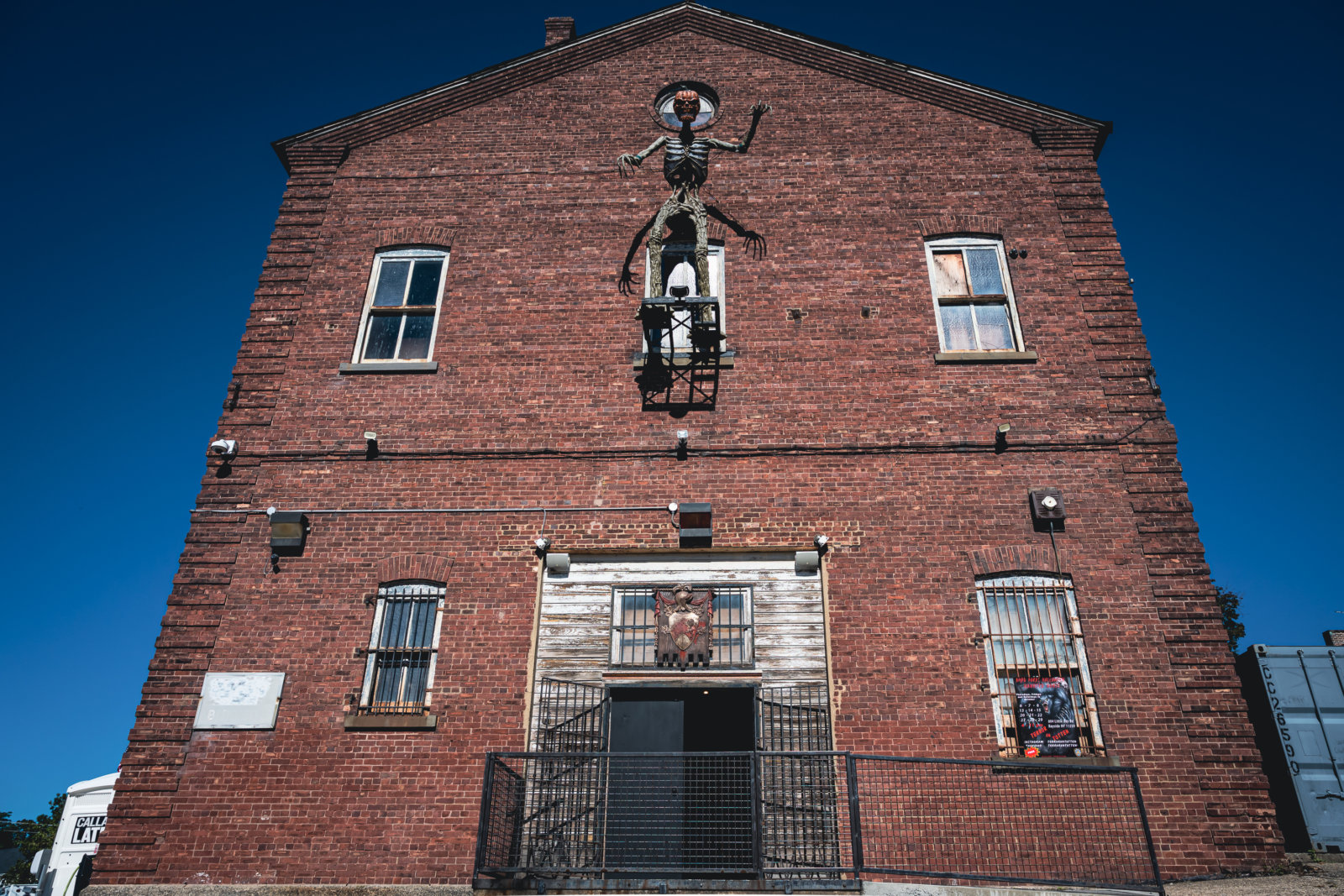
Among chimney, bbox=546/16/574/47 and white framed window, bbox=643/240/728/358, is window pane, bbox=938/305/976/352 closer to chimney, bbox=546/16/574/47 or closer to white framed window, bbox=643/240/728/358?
white framed window, bbox=643/240/728/358

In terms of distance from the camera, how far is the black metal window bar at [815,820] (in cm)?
800

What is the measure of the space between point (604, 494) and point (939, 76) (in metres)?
8.10

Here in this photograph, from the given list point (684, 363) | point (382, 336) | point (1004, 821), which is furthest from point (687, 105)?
point (1004, 821)

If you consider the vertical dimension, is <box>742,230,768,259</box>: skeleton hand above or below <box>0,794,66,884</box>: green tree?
above

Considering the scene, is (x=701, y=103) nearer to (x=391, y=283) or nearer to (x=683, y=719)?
(x=391, y=283)

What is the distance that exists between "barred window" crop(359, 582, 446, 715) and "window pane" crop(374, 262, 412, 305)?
4.06 m

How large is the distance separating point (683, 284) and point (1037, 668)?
6.38 metres

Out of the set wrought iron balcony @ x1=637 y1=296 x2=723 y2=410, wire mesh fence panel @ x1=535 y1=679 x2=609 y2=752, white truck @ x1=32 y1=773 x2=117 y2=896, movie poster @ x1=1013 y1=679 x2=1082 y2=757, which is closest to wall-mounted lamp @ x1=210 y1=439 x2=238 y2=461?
wire mesh fence panel @ x1=535 y1=679 x2=609 y2=752

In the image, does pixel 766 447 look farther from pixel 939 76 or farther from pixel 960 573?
pixel 939 76

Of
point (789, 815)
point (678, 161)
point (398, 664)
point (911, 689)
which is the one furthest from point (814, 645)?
point (678, 161)

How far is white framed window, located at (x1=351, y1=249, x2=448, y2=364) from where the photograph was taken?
1123cm

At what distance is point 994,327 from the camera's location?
1108cm

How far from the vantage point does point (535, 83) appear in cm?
1317

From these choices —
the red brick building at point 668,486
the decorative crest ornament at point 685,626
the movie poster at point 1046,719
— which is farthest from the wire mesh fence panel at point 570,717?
the movie poster at point 1046,719
